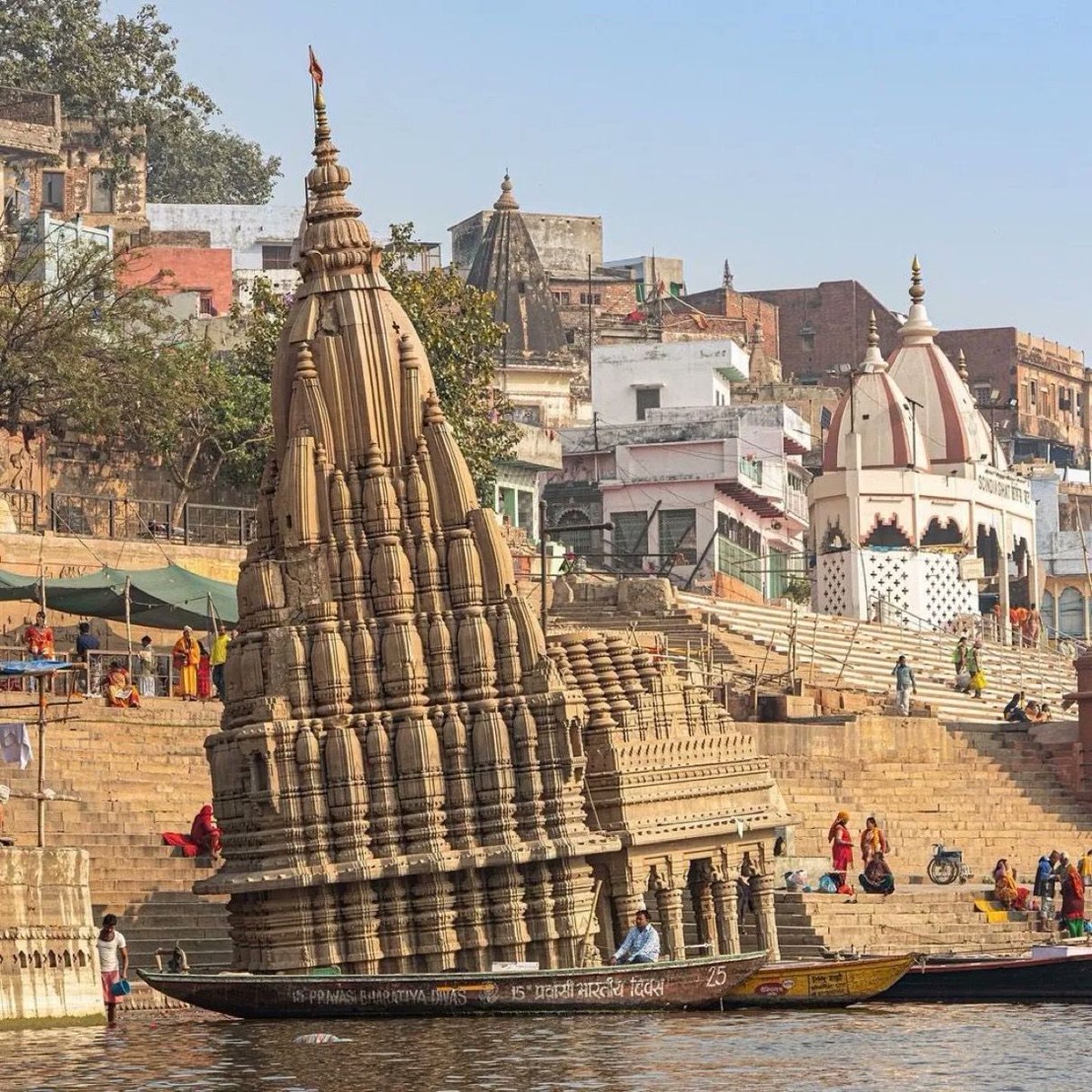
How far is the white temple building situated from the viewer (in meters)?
64.3

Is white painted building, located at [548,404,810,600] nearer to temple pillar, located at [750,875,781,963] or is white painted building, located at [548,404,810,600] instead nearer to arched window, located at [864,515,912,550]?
arched window, located at [864,515,912,550]

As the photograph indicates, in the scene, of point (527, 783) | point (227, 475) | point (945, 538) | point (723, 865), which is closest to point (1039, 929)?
point (723, 865)

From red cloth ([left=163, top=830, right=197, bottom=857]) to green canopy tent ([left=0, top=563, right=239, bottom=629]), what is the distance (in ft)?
26.5

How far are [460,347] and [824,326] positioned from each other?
48.0 m

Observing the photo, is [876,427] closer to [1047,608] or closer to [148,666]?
[1047,608]

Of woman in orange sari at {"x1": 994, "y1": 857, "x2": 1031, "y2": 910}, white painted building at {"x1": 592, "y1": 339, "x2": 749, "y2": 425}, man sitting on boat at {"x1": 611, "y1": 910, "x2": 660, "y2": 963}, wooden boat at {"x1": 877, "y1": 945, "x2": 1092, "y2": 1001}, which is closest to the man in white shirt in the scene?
man sitting on boat at {"x1": 611, "y1": 910, "x2": 660, "y2": 963}

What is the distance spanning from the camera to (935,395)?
72812 mm

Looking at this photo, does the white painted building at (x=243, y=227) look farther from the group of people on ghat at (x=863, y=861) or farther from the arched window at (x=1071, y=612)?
the group of people on ghat at (x=863, y=861)

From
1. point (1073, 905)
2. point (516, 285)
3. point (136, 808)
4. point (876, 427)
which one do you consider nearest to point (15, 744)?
point (136, 808)

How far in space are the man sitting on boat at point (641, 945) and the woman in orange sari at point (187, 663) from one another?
11.2 meters

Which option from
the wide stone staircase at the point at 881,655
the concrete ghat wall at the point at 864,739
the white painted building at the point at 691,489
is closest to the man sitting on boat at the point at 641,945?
the concrete ghat wall at the point at 864,739

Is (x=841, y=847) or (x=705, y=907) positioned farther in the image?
(x=841, y=847)

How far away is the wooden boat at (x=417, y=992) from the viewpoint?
30922 millimetres

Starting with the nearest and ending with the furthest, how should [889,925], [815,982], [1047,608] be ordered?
[815,982], [889,925], [1047,608]
